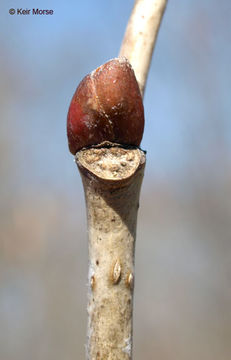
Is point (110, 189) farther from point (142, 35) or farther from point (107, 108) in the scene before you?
point (142, 35)

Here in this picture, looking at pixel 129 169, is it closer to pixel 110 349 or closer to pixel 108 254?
pixel 108 254

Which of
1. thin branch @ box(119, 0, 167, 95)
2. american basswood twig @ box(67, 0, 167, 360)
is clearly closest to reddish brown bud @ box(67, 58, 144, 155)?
american basswood twig @ box(67, 0, 167, 360)

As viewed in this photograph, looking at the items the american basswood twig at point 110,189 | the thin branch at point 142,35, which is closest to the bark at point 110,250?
the american basswood twig at point 110,189

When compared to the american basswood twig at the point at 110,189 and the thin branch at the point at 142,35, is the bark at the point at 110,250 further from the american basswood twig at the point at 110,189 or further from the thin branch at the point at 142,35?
the thin branch at the point at 142,35

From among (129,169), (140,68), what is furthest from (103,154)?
(140,68)

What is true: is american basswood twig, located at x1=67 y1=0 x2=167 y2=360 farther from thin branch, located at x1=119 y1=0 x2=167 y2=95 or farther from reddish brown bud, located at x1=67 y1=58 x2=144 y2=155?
thin branch, located at x1=119 y1=0 x2=167 y2=95

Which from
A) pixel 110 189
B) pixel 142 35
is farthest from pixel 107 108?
pixel 142 35
